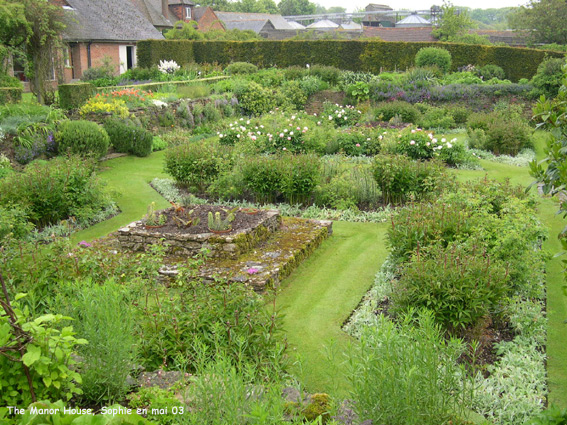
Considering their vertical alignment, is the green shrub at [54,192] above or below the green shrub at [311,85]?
below

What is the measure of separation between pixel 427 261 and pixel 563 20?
127ft

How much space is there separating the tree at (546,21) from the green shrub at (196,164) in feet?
115

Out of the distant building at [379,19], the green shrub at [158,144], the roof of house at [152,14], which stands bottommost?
the green shrub at [158,144]

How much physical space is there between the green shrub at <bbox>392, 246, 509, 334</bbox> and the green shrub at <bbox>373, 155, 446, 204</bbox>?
413cm

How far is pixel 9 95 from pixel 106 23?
19.0 meters

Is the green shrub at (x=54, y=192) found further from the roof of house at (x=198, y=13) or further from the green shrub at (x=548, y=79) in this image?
the roof of house at (x=198, y=13)

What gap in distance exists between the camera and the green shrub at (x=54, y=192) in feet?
28.3

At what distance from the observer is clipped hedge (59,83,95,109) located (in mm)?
14539

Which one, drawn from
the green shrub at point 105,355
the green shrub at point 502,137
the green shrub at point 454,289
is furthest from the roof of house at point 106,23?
the green shrub at point 105,355

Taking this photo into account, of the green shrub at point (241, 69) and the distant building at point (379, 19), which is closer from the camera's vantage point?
the green shrub at point (241, 69)

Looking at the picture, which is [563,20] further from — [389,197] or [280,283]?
[280,283]

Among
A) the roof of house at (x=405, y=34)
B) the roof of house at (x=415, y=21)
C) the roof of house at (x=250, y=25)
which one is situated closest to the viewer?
the roof of house at (x=405, y=34)

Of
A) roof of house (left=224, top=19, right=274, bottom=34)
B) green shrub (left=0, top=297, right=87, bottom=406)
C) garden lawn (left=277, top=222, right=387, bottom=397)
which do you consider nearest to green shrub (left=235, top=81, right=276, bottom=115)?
garden lawn (left=277, top=222, right=387, bottom=397)

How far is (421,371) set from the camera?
3248 millimetres
